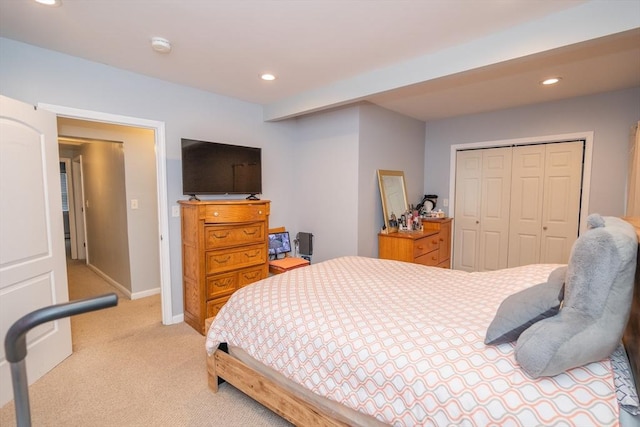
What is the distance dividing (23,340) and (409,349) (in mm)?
1260

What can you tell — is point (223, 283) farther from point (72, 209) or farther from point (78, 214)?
point (72, 209)

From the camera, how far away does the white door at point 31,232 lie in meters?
1.94

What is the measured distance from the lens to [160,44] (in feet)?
7.08

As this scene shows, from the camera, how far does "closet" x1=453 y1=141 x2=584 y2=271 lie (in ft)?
12.1

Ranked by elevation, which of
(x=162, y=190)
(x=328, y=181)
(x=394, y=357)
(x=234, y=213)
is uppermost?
(x=328, y=181)

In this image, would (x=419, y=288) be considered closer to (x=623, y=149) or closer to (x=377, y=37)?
(x=377, y=37)

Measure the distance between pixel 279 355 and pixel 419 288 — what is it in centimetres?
98

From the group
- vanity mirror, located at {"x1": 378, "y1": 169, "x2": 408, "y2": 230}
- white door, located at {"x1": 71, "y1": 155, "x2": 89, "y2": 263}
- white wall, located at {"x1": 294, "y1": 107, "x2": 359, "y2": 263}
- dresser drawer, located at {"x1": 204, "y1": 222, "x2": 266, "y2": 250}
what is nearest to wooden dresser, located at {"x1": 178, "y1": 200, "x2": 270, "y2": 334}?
dresser drawer, located at {"x1": 204, "y1": 222, "x2": 266, "y2": 250}

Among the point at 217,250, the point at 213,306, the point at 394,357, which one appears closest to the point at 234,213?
the point at 217,250

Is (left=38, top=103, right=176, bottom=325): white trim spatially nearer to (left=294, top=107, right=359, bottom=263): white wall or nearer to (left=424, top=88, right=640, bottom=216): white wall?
(left=294, top=107, right=359, bottom=263): white wall

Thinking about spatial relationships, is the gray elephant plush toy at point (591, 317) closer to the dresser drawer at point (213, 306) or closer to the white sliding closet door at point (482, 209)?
the dresser drawer at point (213, 306)

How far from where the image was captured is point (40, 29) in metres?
2.04

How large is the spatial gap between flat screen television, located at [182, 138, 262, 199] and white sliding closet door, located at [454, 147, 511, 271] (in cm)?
301

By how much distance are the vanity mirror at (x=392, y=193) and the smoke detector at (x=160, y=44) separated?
100 inches
